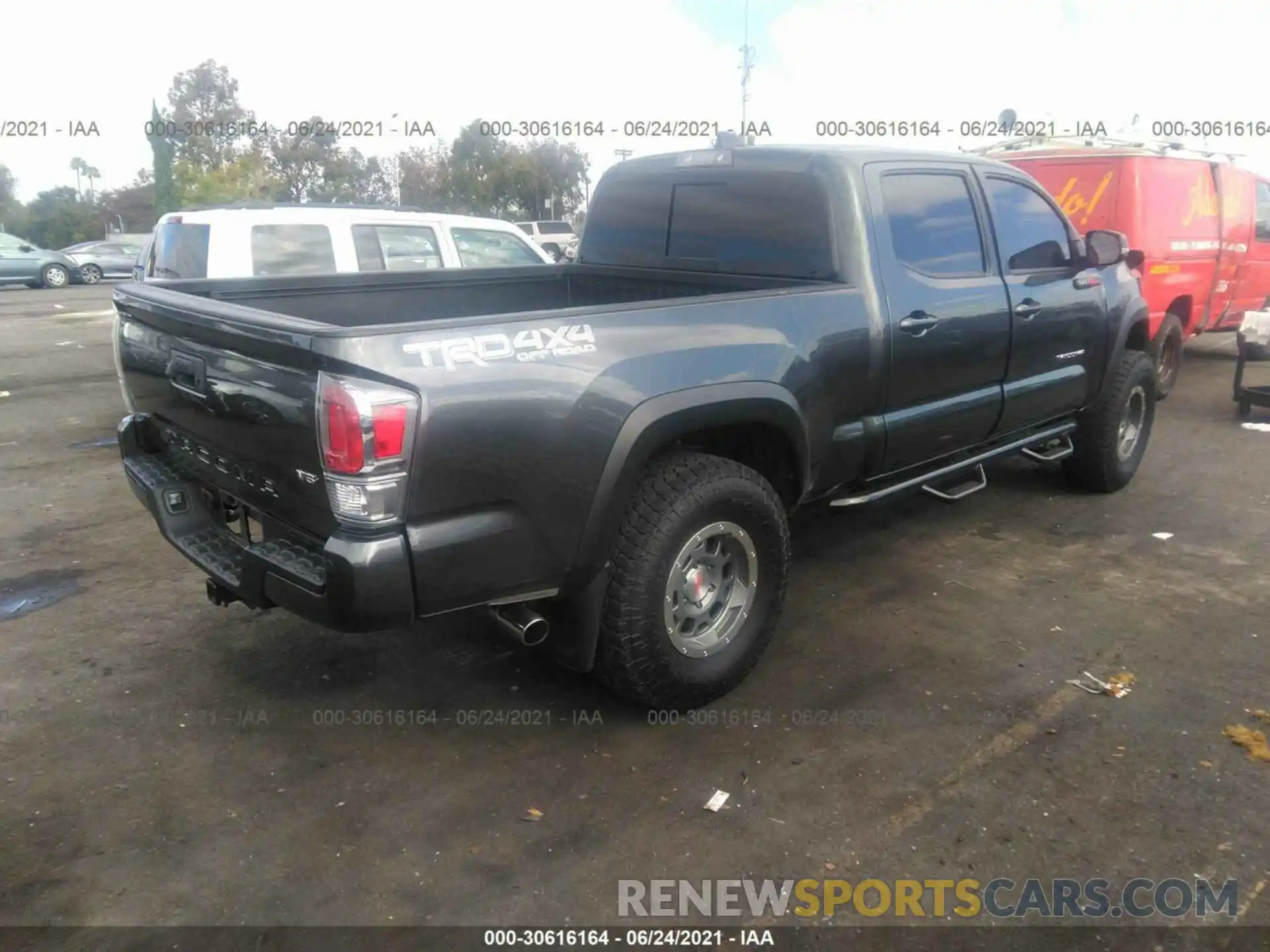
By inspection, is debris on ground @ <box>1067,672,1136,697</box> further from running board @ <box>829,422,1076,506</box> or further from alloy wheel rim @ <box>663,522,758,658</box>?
alloy wheel rim @ <box>663,522,758,658</box>

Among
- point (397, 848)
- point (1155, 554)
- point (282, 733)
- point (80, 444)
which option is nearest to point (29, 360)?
point (80, 444)

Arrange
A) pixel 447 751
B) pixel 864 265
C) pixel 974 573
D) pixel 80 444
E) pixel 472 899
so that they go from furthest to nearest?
pixel 80 444, pixel 974 573, pixel 864 265, pixel 447 751, pixel 472 899

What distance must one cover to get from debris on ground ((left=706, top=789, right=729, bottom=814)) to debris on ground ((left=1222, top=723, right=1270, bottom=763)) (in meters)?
1.77

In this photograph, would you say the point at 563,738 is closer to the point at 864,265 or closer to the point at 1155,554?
the point at 864,265

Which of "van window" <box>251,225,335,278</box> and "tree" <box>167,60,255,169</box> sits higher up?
"tree" <box>167,60,255,169</box>

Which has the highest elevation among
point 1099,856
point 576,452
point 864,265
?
point 864,265

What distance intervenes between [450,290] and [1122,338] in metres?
3.79

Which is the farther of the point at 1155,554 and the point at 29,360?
the point at 29,360

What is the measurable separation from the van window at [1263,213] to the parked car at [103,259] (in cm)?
2662

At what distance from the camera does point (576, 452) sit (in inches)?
112

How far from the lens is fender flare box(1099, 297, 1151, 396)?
216 inches

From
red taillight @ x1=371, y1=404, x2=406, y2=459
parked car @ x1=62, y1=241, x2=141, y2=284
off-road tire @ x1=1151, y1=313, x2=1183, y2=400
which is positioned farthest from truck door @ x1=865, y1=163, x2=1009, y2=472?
parked car @ x1=62, y1=241, x2=141, y2=284

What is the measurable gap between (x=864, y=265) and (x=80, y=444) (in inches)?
251

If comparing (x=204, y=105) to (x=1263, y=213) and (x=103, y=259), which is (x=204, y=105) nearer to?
(x=103, y=259)
